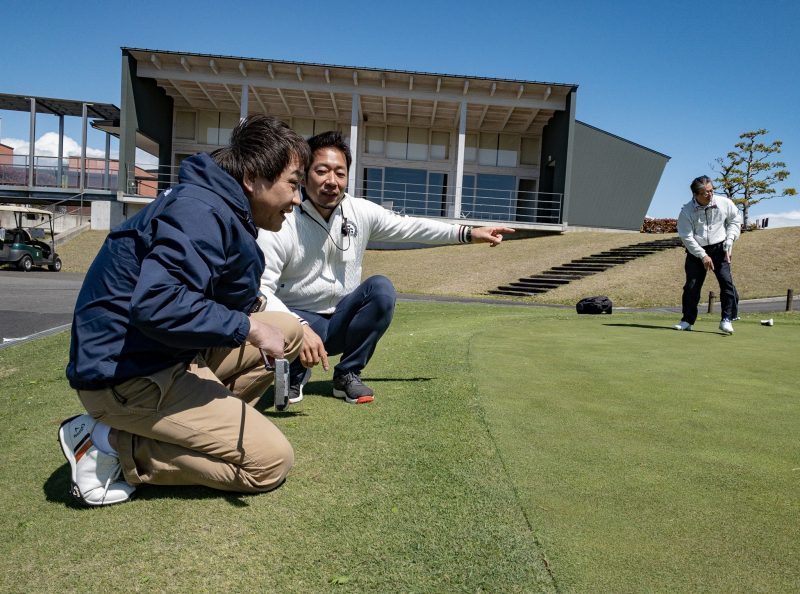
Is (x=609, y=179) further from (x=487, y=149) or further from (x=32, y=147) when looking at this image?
(x=32, y=147)

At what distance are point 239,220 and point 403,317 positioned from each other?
7.98 metres

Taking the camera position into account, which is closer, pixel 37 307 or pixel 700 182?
pixel 700 182

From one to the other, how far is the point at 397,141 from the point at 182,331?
3510 cm

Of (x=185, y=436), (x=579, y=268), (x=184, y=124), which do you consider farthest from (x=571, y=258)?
(x=185, y=436)

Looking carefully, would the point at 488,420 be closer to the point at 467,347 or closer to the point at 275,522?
the point at 275,522

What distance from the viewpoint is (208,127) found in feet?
117

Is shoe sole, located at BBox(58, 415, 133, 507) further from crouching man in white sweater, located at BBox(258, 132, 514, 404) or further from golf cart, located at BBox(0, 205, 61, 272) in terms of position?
golf cart, located at BBox(0, 205, 61, 272)

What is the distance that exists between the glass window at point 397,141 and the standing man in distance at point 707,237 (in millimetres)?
28594

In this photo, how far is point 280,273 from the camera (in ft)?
13.0

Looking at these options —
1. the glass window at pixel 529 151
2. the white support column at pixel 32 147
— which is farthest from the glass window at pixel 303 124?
the white support column at pixel 32 147

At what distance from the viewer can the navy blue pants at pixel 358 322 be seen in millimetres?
4176

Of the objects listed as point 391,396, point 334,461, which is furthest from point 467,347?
point 334,461

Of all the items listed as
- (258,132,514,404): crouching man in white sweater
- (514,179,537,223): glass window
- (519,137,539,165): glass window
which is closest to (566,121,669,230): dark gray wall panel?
(514,179,537,223): glass window

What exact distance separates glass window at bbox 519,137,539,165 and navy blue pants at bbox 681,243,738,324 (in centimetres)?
2917
